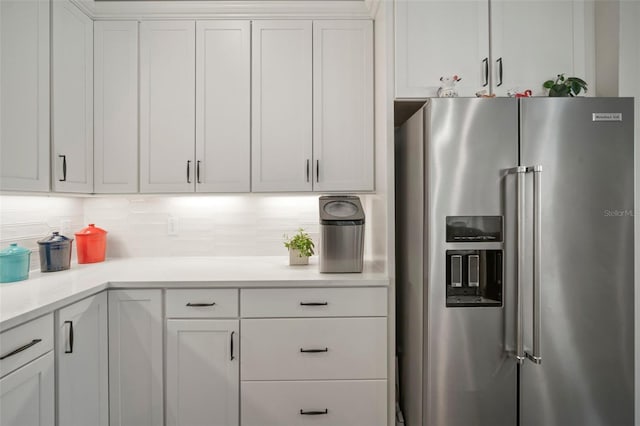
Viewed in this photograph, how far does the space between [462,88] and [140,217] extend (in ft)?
7.37

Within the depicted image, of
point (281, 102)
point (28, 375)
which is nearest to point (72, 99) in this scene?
point (281, 102)

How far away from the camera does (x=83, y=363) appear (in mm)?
1485

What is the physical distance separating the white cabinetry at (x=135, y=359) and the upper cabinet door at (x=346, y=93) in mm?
1206

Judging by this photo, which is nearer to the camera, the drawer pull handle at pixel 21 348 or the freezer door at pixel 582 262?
the drawer pull handle at pixel 21 348

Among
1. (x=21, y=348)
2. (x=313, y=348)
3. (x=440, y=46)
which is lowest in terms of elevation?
(x=313, y=348)

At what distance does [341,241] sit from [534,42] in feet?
4.83

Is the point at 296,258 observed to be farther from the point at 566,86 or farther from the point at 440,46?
the point at 566,86

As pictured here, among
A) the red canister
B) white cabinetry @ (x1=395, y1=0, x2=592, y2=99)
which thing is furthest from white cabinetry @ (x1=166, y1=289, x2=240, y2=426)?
white cabinetry @ (x1=395, y1=0, x2=592, y2=99)

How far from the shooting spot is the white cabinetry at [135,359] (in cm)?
165

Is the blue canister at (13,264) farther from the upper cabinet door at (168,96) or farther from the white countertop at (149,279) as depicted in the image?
the upper cabinet door at (168,96)

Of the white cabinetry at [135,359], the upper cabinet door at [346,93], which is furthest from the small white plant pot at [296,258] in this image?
the white cabinetry at [135,359]

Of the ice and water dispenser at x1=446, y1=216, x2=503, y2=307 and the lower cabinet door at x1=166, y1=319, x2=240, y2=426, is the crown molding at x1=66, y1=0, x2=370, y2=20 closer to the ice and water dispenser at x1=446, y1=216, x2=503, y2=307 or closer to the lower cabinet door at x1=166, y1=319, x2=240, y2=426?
the ice and water dispenser at x1=446, y1=216, x2=503, y2=307

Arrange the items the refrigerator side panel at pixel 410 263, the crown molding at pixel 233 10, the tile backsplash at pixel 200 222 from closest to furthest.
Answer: the refrigerator side panel at pixel 410 263, the crown molding at pixel 233 10, the tile backsplash at pixel 200 222

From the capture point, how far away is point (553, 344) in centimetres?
146
